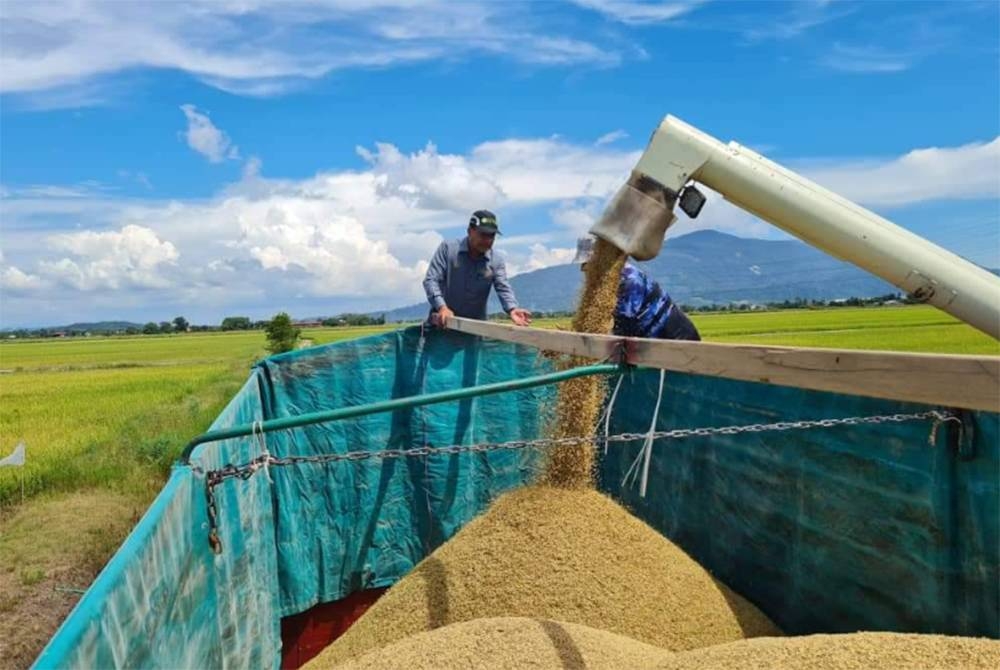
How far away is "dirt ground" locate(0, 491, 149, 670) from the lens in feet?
14.0

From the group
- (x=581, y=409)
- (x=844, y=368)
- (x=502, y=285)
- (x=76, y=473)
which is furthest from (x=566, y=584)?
(x=76, y=473)

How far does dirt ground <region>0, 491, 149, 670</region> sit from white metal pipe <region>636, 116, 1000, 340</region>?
156 inches

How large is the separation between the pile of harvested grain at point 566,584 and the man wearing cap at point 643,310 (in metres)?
1.51

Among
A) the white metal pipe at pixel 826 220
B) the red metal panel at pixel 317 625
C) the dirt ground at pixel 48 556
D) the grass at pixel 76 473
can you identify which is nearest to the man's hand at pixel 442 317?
the grass at pixel 76 473

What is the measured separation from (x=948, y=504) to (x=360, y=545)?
11.3 ft

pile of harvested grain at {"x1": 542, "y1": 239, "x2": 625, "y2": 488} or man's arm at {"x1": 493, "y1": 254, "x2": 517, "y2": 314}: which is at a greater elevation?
man's arm at {"x1": 493, "y1": 254, "x2": 517, "y2": 314}

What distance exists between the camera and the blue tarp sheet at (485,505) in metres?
2.05

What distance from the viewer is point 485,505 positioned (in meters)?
5.19

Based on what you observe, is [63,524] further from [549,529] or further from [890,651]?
[890,651]

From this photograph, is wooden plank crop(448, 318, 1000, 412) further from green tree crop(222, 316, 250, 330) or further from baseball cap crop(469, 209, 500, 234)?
green tree crop(222, 316, 250, 330)

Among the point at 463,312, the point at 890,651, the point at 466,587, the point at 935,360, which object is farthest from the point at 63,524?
the point at 935,360

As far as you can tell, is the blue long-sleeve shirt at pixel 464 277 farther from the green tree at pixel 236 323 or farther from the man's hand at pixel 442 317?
the green tree at pixel 236 323

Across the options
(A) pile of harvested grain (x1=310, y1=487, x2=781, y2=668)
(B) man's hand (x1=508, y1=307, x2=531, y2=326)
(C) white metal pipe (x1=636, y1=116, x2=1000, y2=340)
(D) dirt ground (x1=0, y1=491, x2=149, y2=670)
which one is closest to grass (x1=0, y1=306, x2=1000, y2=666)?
(D) dirt ground (x1=0, y1=491, x2=149, y2=670)

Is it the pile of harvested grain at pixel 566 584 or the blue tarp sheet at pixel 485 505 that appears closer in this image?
the blue tarp sheet at pixel 485 505
